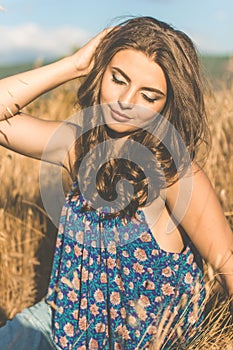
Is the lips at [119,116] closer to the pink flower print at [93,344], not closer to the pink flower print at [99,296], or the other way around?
the pink flower print at [99,296]

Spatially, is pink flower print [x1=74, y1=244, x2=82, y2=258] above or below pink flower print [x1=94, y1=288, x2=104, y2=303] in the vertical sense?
above

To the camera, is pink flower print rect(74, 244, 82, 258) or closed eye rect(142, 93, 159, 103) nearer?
closed eye rect(142, 93, 159, 103)

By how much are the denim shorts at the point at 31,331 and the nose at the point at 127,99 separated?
2.19ft

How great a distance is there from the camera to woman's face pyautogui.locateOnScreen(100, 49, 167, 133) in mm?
1504

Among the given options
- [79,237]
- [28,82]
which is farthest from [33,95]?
[79,237]

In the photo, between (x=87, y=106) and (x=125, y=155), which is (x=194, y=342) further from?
(x=87, y=106)

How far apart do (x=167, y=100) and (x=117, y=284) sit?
0.52 metres

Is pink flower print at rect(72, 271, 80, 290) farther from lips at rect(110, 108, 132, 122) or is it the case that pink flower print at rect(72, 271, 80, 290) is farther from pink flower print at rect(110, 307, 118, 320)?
lips at rect(110, 108, 132, 122)

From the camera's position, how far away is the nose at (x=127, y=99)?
1493mm

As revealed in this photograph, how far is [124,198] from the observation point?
170cm

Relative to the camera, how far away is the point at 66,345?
1.70 metres

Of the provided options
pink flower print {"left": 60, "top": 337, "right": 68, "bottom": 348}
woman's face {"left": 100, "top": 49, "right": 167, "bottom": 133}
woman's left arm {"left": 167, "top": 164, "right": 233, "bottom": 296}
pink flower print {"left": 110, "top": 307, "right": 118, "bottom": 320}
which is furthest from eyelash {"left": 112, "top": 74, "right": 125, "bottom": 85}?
pink flower print {"left": 60, "top": 337, "right": 68, "bottom": 348}

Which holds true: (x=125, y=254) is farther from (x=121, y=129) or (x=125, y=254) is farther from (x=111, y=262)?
(x=121, y=129)

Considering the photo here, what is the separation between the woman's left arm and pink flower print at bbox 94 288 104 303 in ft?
1.01
